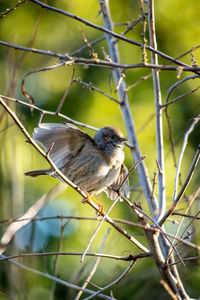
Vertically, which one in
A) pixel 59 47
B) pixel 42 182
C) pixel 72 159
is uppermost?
pixel 59 47

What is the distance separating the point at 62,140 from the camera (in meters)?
4.31

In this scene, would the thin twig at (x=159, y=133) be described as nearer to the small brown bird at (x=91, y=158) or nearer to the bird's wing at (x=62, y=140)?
the bird's wing at (x=62, y=140)

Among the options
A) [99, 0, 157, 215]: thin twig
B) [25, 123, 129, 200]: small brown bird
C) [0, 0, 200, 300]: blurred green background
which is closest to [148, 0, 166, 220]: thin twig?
[99, 0, 157, 215]: thin twig

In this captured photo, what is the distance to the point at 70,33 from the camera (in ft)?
22.5

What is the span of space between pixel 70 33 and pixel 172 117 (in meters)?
2.19

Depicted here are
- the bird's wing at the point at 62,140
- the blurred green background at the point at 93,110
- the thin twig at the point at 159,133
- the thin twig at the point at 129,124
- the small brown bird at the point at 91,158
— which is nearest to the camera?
the thin twig at the point at 159,133

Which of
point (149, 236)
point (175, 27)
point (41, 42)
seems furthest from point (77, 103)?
point (149, 236)

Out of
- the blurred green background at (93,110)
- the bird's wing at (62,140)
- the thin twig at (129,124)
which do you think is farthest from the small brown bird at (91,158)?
the blurred green background at (93,110)

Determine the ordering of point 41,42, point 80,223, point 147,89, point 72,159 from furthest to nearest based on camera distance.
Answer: point 41,42
point 147,89
point 80,223
point 72,159

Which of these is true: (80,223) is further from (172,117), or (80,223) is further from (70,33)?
(70,33)

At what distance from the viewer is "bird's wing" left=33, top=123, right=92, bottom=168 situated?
4027mm

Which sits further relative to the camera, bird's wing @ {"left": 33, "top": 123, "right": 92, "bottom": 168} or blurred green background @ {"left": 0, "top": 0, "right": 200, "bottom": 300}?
blurred green background @ {"left": 0, "top": 0, "right": 200, "bottom": 300}

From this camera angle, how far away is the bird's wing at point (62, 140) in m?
4.03

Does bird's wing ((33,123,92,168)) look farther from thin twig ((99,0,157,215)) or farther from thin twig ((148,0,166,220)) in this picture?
thin twig ((148,0,166,220))
